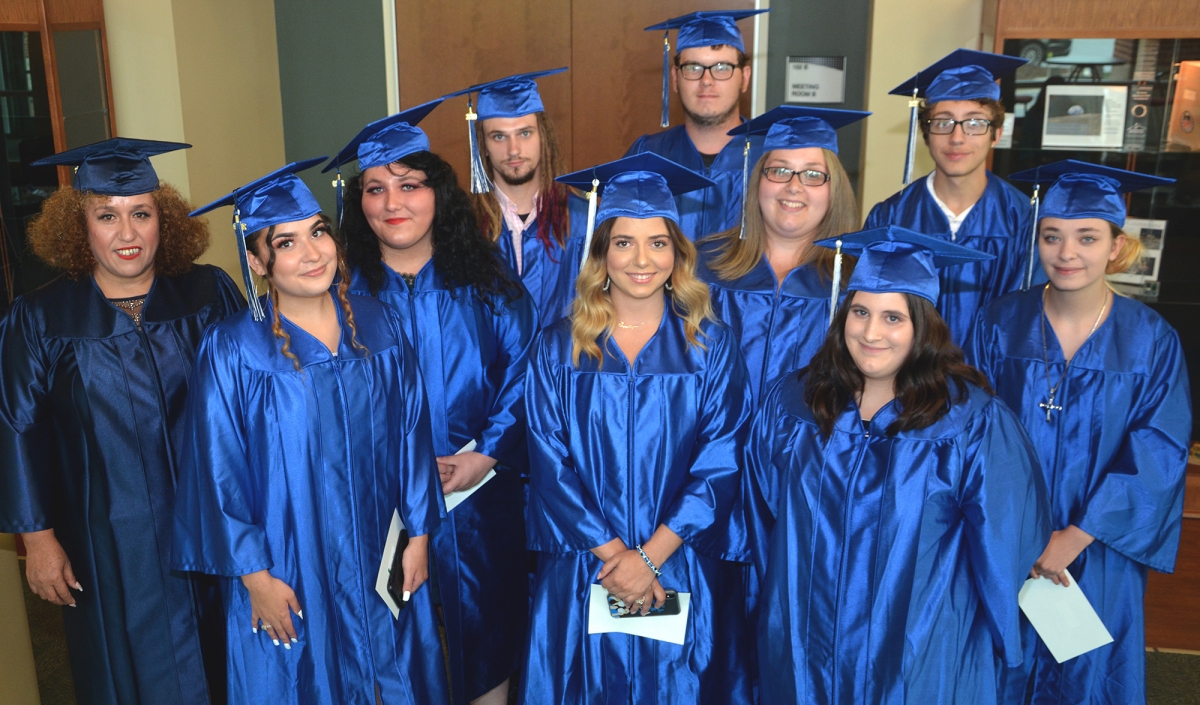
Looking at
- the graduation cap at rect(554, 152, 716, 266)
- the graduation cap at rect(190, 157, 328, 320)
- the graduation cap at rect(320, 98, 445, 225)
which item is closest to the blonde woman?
the graduation cap at rect(554, 152, 716, 266)

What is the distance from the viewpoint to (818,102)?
4602mm

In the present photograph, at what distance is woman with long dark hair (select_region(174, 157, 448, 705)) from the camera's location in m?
2.06

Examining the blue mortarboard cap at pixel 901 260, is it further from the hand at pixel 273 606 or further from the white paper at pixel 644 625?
the hand at pixel 273 606

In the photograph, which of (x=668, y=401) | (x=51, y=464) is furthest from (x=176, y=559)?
(x=668, y=401)

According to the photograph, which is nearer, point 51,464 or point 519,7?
point 51,464

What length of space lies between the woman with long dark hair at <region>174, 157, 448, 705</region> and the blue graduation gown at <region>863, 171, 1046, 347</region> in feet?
5.51

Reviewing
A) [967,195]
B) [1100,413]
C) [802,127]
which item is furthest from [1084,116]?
[1100,413]

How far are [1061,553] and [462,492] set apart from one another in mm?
1545

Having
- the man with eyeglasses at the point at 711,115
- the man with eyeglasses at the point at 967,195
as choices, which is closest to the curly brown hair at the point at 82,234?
the man with eyeglasses at the point at 711,115

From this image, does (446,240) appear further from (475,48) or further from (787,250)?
(475,48)

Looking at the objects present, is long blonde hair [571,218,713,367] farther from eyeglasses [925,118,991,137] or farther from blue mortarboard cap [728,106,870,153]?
A: eyeglasses [925,118,991,137]

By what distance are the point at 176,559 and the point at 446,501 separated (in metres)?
0.70

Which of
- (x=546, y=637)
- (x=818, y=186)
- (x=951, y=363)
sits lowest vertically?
(x=546, y=637)

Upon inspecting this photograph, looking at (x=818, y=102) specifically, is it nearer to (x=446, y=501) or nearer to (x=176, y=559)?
(x=446, y=501)
